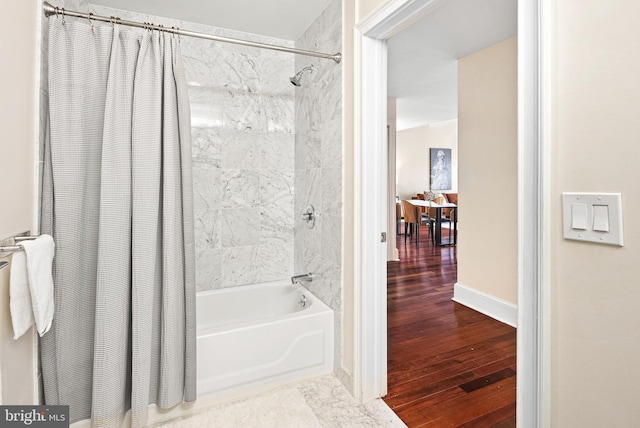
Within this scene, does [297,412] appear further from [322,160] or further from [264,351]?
[322,160]

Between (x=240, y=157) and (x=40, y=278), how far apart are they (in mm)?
1570

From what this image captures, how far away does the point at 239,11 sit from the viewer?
7.32 ft

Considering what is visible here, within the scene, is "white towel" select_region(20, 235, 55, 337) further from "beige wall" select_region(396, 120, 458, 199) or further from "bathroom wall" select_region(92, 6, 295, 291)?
"beige wall" select_region(396, 120, 458, 199)

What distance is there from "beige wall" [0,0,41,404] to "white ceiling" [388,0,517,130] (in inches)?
91.6

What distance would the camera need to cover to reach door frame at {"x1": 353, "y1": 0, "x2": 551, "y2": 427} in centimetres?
89

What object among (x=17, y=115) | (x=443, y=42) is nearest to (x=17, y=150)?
(x=17, y=115)

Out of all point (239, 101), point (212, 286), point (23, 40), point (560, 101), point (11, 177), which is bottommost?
point (212, 286)

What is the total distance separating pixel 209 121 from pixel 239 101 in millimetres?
283

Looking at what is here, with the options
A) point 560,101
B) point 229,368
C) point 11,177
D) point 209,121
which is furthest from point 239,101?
point 560,101

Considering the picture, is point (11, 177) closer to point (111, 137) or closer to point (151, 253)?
point (111, 137)

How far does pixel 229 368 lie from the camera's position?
6.03ft

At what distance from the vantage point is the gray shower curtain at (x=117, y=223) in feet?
4.94

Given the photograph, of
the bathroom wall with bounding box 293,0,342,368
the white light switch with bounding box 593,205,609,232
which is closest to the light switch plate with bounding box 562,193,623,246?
the white light switch with bounding box 593,205,609,232

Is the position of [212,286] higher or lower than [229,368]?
higher
